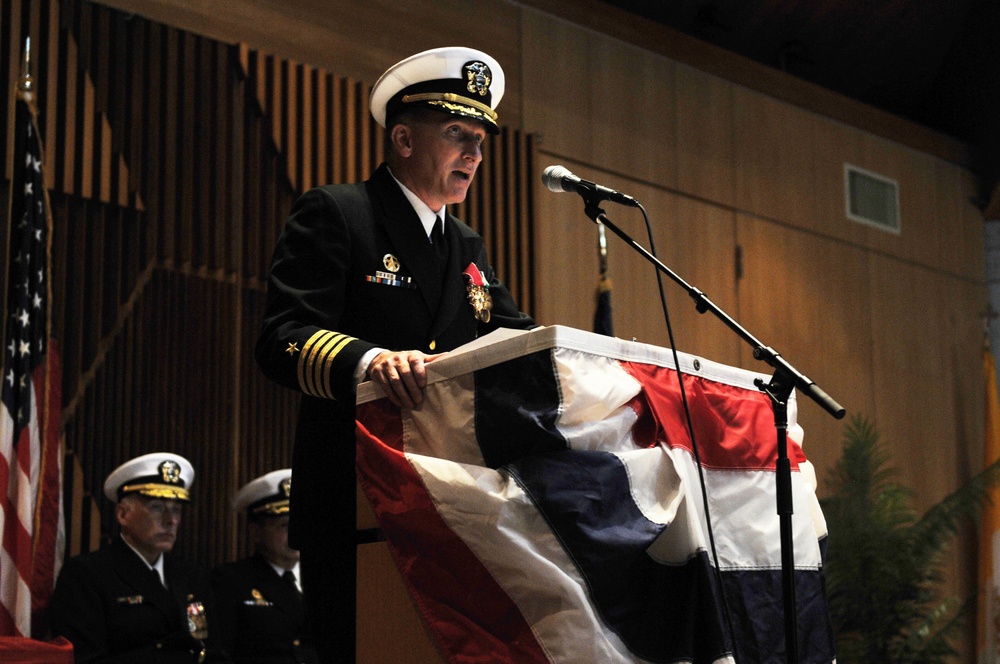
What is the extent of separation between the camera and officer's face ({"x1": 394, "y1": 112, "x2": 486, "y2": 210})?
2.38m

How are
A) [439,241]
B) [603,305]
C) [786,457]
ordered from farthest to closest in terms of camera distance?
[603,305], [439,241], [786,457]

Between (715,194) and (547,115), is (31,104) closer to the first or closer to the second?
(547,115)

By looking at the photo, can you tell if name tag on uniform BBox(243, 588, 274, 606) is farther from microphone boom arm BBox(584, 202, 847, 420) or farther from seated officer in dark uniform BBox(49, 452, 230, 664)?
microphone boom arm BBox(584, 202, 847, 420)

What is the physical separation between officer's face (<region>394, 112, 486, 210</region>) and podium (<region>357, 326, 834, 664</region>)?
568mm

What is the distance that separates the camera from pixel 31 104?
446 centimetres

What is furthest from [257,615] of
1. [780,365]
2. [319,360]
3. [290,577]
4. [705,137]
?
Result: [705,137]

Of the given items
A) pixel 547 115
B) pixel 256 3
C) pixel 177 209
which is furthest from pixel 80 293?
pixel 547 115

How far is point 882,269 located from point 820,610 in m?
6.40

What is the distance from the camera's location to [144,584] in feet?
14.9

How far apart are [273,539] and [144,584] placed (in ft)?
1.86

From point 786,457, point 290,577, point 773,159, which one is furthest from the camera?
point 773,159

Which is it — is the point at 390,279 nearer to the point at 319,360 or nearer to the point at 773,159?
the point at 319,360

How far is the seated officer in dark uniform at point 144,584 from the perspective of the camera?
432 centimetres

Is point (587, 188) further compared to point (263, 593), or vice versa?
point (263, 593)
